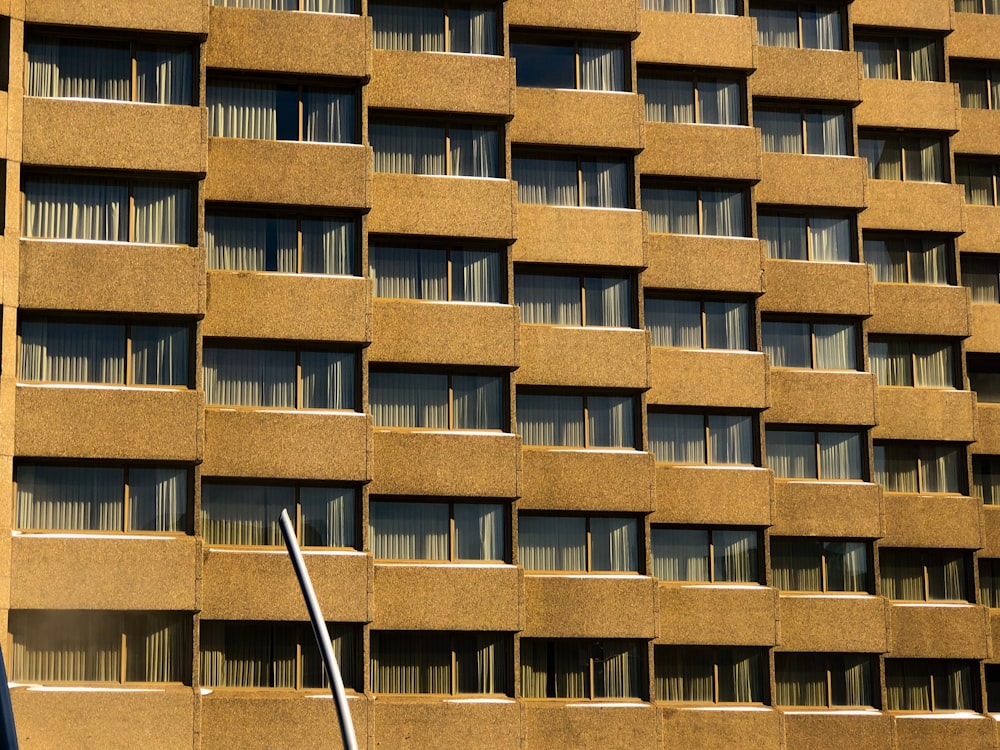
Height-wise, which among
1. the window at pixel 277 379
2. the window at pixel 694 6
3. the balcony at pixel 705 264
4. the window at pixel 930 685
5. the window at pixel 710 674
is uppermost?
the window at pixel 694 6

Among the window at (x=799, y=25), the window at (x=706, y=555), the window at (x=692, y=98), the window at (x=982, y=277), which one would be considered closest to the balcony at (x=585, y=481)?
the window at (x=706, y=555)

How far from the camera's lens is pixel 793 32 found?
49.1 meters

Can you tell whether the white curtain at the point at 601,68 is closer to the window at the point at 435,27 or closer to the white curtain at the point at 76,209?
the window at the point at 435,27

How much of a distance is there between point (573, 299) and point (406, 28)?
8.08m

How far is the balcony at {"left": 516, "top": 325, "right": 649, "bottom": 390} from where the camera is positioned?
4325 centimetres

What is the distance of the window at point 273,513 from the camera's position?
39531mm

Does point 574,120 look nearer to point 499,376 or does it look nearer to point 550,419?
point 499,376

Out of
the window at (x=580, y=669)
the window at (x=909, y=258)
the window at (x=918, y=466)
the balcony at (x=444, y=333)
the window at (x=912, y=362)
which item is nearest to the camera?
the balcony at (x=444, y=333)

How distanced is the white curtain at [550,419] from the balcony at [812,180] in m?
8.78

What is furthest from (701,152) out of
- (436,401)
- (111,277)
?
(111,277)

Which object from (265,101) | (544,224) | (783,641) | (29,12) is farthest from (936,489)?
(29,12)

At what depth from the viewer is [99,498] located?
1499 inches

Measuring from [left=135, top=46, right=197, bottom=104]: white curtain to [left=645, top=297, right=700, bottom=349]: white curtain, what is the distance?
13.6 metres

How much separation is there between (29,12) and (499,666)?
18.8m
